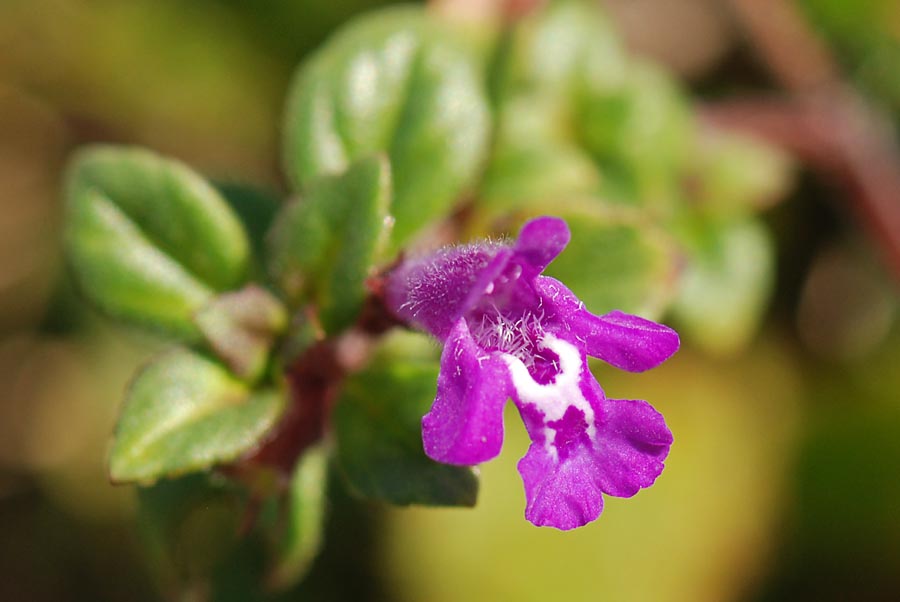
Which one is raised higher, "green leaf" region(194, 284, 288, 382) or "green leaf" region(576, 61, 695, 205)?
"green leaf" region(576, 61, 695, 205)

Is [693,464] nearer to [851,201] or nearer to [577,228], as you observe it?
[851,201]

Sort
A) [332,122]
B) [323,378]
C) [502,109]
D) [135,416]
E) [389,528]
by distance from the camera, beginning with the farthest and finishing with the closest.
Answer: [389,528] < [502,109] < [332,122] < [323,378] < [135,416]

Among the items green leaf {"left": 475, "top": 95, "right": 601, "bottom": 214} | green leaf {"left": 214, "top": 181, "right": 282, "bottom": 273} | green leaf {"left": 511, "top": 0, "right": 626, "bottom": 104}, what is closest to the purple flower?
green leaf {"left": 214, "top": 181, "right": 282, "bottom": 273}

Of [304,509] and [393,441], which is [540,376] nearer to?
[393,441]

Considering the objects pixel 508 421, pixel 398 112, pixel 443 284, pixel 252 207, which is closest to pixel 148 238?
pixel 252 207

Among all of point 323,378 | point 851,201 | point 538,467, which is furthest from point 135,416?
point 851,201

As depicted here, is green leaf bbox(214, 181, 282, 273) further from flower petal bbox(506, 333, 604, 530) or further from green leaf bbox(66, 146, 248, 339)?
flower petal bbox(506, 333, 604, 530)

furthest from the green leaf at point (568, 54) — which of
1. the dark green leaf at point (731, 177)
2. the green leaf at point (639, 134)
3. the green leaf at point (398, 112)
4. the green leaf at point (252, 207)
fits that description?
the green leaf at point (252, 207)

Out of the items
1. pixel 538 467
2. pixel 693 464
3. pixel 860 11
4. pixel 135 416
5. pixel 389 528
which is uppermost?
pixel 860 11
